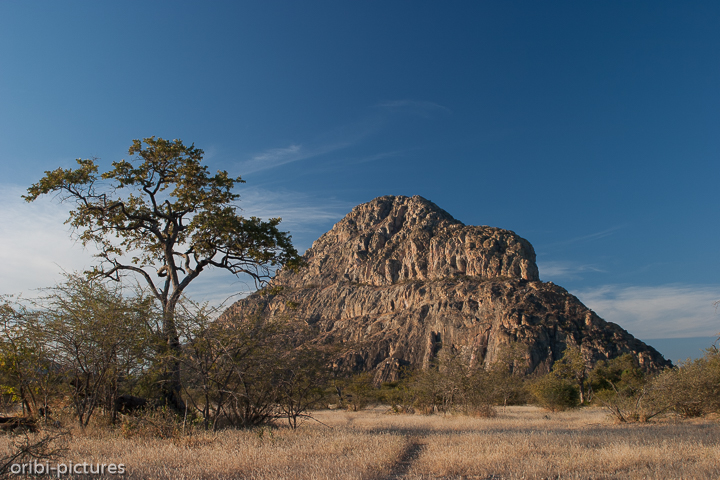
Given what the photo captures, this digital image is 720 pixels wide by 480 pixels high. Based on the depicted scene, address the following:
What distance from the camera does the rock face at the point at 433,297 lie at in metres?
86.6

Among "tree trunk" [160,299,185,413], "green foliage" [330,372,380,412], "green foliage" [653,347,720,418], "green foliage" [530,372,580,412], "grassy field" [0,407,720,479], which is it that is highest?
"tree trunk" [160,299,185,413]

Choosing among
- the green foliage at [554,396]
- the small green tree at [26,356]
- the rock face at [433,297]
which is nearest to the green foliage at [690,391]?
the green foliage at [554,396]

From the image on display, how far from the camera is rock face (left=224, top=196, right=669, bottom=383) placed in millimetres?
86562

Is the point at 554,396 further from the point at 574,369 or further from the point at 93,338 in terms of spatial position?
the point at 93,338

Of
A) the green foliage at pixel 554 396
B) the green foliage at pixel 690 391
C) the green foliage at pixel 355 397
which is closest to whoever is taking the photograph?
the green foliage at pixel 690 391

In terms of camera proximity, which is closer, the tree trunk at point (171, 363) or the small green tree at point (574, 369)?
the tree trunk at point (171, 363)

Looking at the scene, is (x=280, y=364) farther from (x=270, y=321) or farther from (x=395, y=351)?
(x=395, y=351)

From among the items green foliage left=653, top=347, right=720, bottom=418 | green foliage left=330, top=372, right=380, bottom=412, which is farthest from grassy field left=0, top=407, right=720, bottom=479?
green foliage left=330, top=372, right=380, bottom=412

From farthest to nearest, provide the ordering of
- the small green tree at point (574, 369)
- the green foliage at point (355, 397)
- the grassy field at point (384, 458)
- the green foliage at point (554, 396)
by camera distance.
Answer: the small green tree at point (574, 369) → the green foliage at point (355, 397) → the green foliage at point (554, 396) → the grassy field at point (384, 458)

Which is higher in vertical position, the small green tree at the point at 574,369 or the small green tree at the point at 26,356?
the small green tree at the point at 26,356

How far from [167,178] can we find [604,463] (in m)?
14.2

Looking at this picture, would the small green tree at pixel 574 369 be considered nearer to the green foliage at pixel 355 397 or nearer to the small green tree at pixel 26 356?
the green foliage at pixel 355 397

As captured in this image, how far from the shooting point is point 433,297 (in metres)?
110

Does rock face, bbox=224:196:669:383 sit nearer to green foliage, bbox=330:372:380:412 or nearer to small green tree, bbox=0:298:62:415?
green foliage, bbox=330:372:380:412
